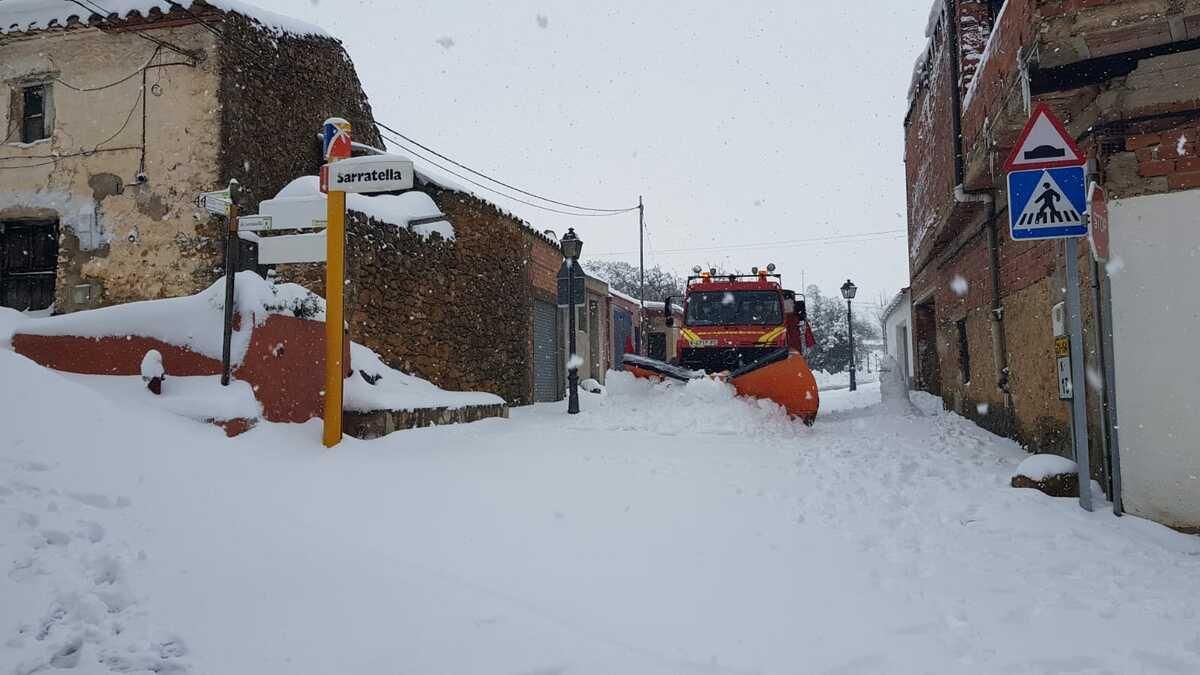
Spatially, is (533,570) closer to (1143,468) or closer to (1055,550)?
(1055,550)

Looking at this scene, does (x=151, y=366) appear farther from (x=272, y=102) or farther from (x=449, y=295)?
(x=272, y=102)

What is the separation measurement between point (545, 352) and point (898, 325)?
13997 mm

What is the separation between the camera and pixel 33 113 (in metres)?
10.4

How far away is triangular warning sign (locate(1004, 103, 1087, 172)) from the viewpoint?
4.67 meters

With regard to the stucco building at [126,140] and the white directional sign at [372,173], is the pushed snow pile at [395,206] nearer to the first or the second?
the stucco building at [126,140]

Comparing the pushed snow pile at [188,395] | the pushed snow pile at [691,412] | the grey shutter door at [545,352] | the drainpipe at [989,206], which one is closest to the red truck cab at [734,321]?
the pushed snow pile at [691,412]

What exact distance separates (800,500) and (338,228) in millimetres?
4294

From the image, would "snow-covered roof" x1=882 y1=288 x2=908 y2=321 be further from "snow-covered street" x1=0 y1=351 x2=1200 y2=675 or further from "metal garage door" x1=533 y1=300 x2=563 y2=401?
"snow-covered street" x1=0 y1=351 x2=1200 y2=675

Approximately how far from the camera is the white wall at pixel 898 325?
20250 mm

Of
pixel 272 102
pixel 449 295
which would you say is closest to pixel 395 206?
pixel 449 295

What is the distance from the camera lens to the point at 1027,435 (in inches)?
299

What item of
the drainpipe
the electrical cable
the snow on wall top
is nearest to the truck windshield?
the drainpipe

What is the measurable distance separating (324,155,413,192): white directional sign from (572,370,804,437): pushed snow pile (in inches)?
165

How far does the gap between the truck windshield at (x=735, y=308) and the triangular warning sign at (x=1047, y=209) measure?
271 inches
